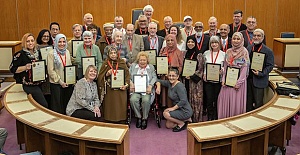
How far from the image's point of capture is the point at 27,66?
19.4 feet

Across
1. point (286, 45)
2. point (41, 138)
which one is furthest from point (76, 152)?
point (286, 45)

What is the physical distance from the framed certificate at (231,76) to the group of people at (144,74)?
0.06m

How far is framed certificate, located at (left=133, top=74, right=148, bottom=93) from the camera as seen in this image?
654 cm

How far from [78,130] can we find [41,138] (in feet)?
2.90

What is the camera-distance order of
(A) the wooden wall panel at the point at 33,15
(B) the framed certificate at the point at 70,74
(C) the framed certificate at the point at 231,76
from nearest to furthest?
(C) the framed certificate at the point at 231,76 < (B) the framed certificate at the point at 70,74 < (A) the wooden wall panel at the point at 33,15

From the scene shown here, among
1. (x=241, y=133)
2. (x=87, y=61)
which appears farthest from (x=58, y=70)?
(x=241, y=133)

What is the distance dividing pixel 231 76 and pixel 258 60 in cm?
51

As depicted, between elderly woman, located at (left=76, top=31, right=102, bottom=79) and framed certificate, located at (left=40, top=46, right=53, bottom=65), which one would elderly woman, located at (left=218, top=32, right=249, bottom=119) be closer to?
elderly woman, located at (left=76, top=31, right=102, bottom=79)

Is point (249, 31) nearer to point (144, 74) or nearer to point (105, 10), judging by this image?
point (144, 74)

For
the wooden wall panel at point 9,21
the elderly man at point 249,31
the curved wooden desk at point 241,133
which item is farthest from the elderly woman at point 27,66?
the wooden wall panel at point 9,21

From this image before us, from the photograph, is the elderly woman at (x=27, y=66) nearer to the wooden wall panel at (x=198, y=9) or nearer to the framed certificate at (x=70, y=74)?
the framed certificate at (x=70, y=74)

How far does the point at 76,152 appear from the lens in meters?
4.94

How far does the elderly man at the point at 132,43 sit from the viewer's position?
6.91 m

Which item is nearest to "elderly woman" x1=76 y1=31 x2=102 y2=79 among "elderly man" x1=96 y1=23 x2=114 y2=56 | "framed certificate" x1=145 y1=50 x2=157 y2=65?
"elderly man" x1=96 y1=23 x2=114 y2=56
